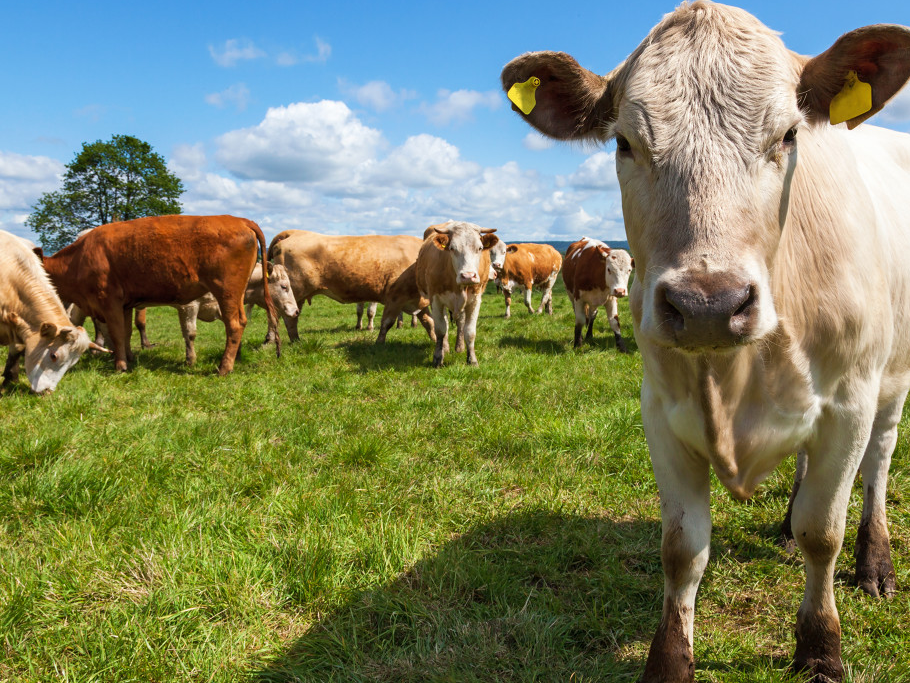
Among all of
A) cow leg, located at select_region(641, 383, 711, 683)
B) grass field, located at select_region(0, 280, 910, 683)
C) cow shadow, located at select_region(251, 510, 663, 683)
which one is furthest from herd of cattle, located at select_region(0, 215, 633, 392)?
cow leg, located at select_region(641, 383, 711, 683)

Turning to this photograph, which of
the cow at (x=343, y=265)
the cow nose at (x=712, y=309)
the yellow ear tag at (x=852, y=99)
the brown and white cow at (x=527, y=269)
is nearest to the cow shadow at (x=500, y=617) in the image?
the cow nose at (x=712, y=309)

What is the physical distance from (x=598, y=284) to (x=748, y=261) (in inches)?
341

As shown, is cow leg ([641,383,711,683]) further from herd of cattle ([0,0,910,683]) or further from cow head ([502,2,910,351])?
cow head ([502,2,910,351])

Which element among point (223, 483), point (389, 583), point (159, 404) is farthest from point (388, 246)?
point (389, 583)

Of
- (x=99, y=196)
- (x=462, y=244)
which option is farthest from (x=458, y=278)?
(x=99, y=196)

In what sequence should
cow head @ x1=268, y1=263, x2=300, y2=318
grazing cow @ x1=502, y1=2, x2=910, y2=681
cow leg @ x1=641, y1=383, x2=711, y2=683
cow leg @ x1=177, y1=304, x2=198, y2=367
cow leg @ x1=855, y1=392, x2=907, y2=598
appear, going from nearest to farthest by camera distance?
1. grazing cow @ x1=502, y1=2, x2=910, y2=681
2. cow leg @ x1=641, y1=383, x2=711, y2=683
3. cow leg @ x1=855, y1=392, x2=907, y2=598
4. cow leg @ x1=177, y1=304, x2=198, y2=367
5. cow head @ x1=268, y1=263, x2=300, y2=318

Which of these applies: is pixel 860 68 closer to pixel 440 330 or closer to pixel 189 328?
pixel 440 330

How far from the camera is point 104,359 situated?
931cm

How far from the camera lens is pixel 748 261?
148cm

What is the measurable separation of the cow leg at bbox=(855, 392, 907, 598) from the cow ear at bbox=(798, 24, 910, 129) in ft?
4.87

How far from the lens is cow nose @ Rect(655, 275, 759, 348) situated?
140 centimetres

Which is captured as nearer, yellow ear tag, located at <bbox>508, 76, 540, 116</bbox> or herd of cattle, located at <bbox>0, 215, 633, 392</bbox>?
yellow ear tag, located at <bbox>508, 76, 540, 116</bbox>

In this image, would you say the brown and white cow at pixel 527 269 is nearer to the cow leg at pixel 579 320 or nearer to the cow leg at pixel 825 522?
the cow leg at pixel 579 320

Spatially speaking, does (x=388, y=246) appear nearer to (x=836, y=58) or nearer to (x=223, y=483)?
(x=223, y=483)
